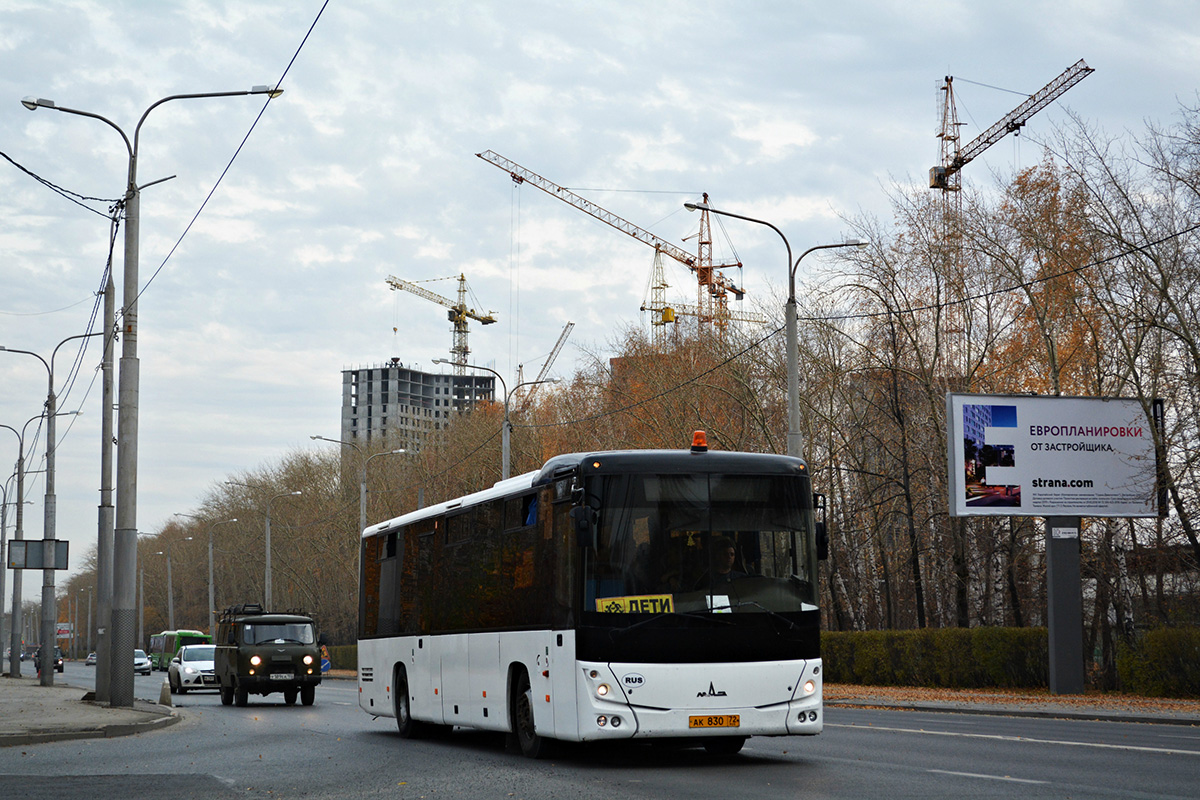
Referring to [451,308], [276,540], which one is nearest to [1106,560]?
[276,540]

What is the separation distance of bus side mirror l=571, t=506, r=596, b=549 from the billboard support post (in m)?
16.7

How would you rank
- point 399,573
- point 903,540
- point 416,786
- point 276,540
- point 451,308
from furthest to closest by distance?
point 451,308
point 276,540
point 903,540
point 399,573
point 416,786

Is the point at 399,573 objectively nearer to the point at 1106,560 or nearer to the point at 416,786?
the point at 416,786

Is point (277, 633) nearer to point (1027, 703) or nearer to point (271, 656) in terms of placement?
point (271, 656)

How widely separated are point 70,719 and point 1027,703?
55.2 feet

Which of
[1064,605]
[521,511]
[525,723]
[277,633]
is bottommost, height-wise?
[525,723]

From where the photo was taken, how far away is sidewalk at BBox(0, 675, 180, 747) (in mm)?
18627

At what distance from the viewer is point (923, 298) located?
38344mm

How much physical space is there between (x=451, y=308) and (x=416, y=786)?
188244 millimetres

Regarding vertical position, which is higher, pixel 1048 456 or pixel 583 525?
pixel 1048 456

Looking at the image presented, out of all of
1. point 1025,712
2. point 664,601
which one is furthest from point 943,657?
point 664,601

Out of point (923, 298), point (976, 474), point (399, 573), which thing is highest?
point (923, 298)

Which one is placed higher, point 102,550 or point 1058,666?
point 102,550

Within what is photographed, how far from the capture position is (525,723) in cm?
1481
